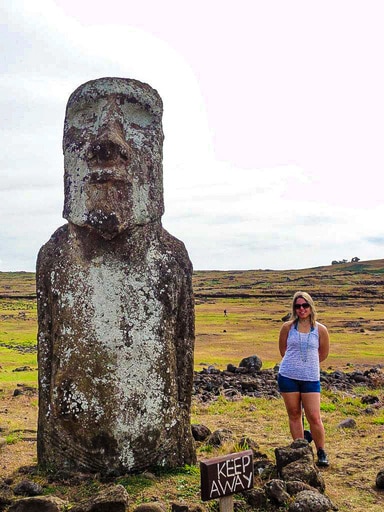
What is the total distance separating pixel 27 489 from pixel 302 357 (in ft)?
11.5

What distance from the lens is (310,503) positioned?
17.6ft

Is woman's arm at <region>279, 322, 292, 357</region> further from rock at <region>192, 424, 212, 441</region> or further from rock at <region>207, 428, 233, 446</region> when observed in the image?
rock at <region>192, 424, 212, 441</region>

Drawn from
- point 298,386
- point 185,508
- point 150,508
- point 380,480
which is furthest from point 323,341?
point 150,508

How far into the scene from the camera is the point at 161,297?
6875mm

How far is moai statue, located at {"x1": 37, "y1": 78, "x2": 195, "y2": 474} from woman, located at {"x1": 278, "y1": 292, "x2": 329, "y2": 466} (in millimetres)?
1289

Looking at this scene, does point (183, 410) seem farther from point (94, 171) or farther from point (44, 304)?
point (94, 171)

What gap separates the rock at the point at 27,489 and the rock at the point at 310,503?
251 centimetres

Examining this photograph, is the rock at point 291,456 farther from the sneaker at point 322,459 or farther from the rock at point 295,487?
the sneaker at point 322,459

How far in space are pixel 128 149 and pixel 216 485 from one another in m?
3.85

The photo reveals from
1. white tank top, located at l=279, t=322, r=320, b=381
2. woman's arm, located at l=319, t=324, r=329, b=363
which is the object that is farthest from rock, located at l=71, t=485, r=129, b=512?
woman's arm, located at l=319, t=324, r=329, b=363

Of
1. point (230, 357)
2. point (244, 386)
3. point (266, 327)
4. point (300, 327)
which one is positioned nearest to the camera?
point (300, 327)

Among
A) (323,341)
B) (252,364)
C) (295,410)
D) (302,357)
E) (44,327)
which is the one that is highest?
(44,327)

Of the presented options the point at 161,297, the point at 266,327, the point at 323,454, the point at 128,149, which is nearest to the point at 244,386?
the point at 323,454

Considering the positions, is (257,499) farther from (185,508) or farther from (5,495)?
(5,495)
